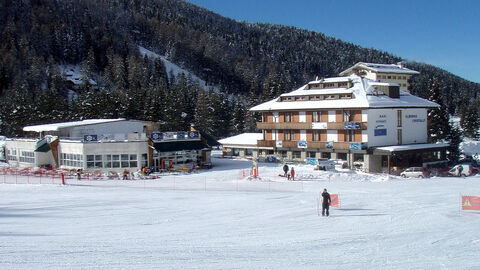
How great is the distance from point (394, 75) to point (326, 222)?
88829 millimetres

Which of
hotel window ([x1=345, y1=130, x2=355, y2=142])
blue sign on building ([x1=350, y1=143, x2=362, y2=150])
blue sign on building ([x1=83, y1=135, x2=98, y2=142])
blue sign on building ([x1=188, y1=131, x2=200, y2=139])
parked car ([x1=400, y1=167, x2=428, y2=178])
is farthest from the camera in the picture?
hotel window ([x1=345, y1=130, x2=355, y2=142])

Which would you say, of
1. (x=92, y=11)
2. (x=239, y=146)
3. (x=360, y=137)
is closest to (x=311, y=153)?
(x=360, y=137)

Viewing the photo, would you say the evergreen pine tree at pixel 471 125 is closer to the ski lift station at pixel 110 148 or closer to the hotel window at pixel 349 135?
the hotel window at pixel 349 135

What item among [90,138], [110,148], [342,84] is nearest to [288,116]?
[342,84]

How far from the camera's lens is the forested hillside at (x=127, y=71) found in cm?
7081

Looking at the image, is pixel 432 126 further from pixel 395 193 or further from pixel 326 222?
pixel 326 222

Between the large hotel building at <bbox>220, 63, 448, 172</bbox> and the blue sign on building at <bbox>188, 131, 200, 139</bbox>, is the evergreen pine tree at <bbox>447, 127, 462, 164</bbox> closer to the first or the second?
the large hotel building at <bbox>220, 63, 448, 172</bbox>

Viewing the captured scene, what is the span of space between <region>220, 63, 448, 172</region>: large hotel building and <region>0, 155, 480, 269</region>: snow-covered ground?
12.9 metres

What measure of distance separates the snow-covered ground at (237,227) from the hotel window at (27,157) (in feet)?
48.1

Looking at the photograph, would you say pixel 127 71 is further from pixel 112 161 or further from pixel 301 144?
pixel 112 161

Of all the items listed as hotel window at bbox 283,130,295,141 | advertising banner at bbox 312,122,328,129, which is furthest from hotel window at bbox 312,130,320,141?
hotel window at bbox 283,130,295,141

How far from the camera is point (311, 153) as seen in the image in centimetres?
4872

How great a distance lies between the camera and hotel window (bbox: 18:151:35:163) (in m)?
45.4

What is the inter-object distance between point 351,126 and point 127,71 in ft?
338
